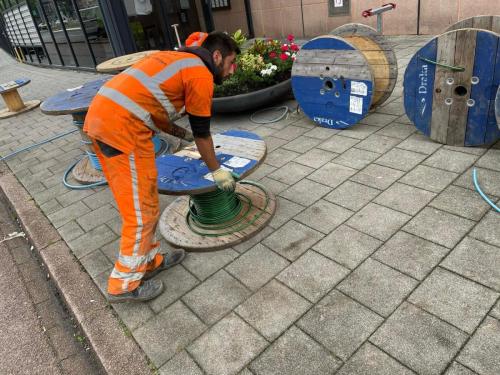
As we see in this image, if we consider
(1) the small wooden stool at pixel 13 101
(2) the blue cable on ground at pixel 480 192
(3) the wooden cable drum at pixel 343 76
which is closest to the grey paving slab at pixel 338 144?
(3) the wooden cable drum at pixel 343 76

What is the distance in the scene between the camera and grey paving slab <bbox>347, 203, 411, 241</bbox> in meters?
3.07

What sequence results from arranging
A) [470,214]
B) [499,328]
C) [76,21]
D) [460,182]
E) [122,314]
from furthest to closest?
[76,21] < [460,182] < [470,214] < [122,314] < [499,328]

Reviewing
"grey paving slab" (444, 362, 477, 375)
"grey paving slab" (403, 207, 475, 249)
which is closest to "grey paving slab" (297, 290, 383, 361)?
"grey paving slab" (444, 362, 477, 375)

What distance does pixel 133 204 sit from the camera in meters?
2.55

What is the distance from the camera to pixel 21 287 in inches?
140

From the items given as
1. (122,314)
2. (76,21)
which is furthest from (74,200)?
(76,21)

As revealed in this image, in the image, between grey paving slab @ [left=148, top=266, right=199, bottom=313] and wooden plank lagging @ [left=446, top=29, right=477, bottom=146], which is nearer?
grey paving slab @ [left=148, top=266, right=199, bottom=313]

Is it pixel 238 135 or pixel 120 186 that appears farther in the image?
pixel 238 135

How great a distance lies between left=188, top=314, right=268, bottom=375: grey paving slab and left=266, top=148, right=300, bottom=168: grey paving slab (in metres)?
2.27

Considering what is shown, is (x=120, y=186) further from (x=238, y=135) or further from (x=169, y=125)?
(x=238, y=135)

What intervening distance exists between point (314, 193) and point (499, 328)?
1888 mm

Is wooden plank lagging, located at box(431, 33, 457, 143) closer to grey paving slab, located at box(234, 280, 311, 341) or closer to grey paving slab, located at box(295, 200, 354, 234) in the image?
grey paving slab, located at box(295, 200, 354, 234)

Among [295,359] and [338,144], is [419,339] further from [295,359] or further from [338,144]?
[338,144]

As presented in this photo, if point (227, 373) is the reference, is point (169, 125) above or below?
above
